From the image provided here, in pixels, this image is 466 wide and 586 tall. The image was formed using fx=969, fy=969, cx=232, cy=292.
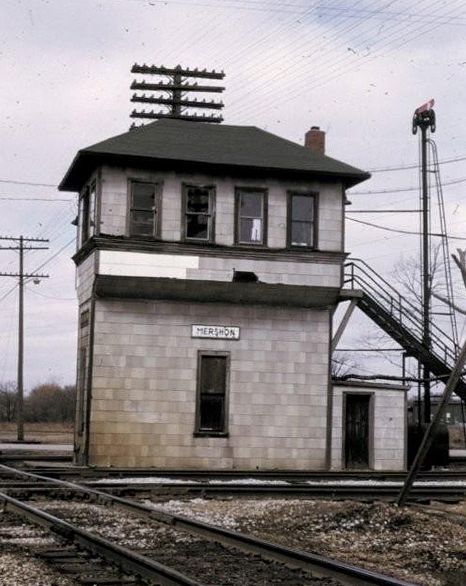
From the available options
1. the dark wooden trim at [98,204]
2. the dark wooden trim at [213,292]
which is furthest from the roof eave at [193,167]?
the dark wooden trim at [213,292]

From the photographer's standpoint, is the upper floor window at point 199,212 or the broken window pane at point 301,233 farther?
the broken window pane at point 301,233

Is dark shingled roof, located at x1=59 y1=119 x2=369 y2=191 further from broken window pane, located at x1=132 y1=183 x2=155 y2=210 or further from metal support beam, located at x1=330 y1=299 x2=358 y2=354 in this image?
metal support beam, located at x1=330 y1=299 x2=358 y2=354

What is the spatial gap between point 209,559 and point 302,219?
17.2 metres

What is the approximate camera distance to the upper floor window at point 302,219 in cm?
2533

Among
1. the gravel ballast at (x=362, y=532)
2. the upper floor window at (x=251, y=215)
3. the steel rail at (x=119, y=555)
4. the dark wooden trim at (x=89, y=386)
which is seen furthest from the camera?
the upper floor window at (x=251, y=215)

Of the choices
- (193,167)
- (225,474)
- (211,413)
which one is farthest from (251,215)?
(225,474)

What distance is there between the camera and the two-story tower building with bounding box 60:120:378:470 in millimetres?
23969

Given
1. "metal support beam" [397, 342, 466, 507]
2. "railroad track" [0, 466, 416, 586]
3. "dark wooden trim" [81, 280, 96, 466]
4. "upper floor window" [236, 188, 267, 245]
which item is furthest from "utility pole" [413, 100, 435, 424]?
"railroad track" [0, 466, 416, 586]

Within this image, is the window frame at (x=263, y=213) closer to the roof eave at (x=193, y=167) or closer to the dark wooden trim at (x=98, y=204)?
the roof eave at (x=193, y=167)

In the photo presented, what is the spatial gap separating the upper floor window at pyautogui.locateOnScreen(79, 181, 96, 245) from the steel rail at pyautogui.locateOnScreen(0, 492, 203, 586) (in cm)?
1442

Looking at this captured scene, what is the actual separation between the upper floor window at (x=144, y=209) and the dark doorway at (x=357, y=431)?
6.78 m

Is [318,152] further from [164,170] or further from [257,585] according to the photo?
[257,585]

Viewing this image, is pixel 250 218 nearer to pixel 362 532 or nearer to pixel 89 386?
pixel 89 386

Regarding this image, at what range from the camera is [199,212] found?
24.9m
